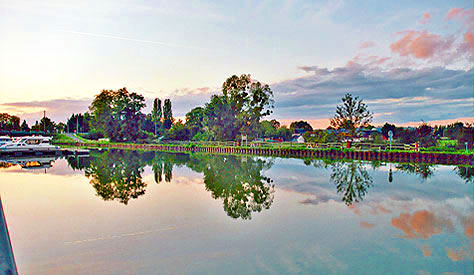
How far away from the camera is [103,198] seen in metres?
14.1

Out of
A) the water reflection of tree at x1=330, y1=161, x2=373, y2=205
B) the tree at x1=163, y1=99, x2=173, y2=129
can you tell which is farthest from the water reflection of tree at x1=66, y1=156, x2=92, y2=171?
the tree at x1=163, y1=99, x2=173, y2=129

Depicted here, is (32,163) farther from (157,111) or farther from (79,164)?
(157,111)

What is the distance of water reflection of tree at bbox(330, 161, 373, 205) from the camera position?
1470 centimetres

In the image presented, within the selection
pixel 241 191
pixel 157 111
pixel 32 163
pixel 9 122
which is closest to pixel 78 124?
pixel 9 122

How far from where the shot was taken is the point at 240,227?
10.1m

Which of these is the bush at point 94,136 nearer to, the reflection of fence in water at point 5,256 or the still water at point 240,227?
the still water at point 240,227

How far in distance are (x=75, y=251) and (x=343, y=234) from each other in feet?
20.9

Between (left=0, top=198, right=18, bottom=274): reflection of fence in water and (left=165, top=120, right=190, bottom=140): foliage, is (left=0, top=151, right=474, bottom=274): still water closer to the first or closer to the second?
(left=0, top=198, right=18, bottom=274): reflection of fence in water

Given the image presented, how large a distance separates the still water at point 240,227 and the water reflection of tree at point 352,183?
0.32 ft

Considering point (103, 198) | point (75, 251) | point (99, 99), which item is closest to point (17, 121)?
point (99, 99)

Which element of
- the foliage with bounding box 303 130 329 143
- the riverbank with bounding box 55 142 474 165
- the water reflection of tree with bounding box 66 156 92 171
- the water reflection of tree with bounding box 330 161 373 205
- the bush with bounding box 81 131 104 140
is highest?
the bush with bounding box 81 131 104 140

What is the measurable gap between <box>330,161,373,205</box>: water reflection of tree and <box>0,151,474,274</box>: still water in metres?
0.10

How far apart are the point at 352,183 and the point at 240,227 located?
33.3ft

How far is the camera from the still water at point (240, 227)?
7246mm
